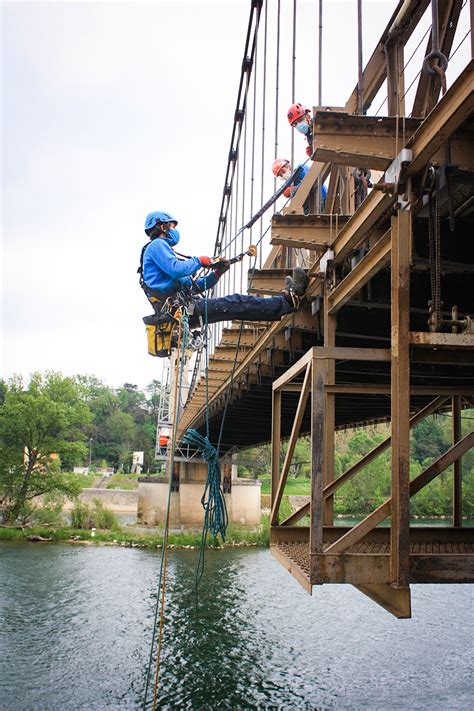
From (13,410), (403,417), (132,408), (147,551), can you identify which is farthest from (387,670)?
(132,408)

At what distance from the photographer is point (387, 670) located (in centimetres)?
1164

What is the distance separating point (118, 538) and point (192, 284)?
24.2m

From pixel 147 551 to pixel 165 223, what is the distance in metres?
22.4

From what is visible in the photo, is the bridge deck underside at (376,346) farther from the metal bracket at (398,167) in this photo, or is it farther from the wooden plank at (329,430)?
the metal bracket at (398,167)

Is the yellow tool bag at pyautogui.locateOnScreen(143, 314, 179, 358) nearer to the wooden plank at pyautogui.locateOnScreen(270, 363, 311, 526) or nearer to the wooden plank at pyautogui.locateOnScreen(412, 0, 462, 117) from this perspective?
the wooden plank at pyautogui.locateOnScreen(270, 363, 311, 526)

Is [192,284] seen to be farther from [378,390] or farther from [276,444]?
[378,390]

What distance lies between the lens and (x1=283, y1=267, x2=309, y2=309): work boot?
A: 7625 mm

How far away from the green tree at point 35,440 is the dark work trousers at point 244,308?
2628cm

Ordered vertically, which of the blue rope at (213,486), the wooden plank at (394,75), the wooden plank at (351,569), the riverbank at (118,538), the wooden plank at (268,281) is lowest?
the riverbank at (118,538)

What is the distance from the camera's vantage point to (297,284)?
25.2ft

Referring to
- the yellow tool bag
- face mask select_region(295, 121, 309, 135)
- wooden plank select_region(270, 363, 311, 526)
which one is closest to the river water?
wooden plank select_region(270, 363, 311, 526)

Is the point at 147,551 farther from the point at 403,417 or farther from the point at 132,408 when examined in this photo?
the point at 132,408

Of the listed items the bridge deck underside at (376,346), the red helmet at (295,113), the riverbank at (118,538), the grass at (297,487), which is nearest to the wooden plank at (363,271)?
the bridge deck underside at (376,346)

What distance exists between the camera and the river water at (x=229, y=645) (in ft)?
34.4
